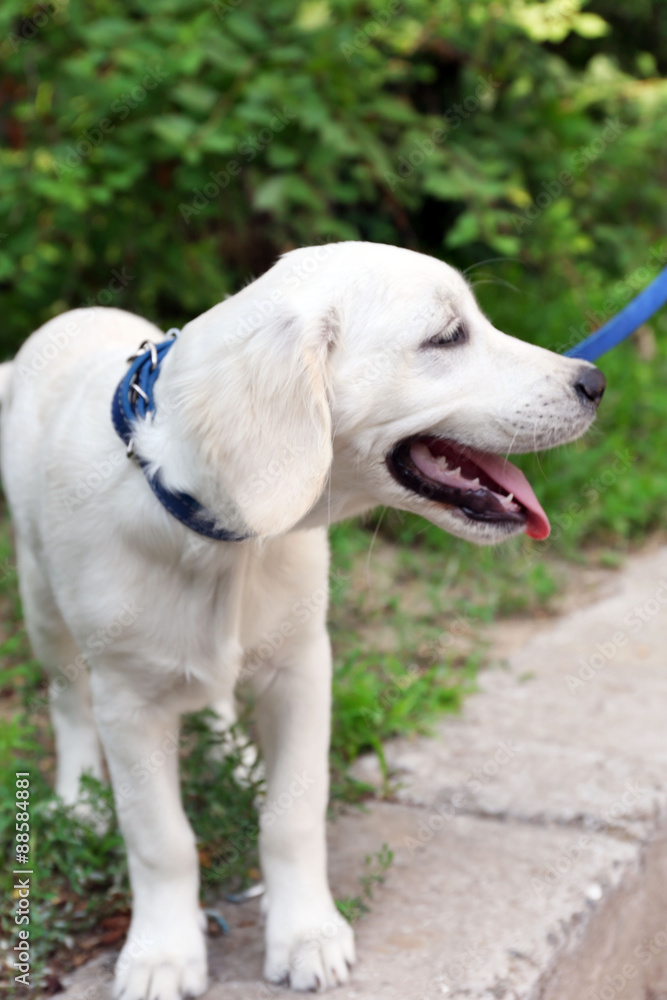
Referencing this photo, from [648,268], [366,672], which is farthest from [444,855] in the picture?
[648,268]

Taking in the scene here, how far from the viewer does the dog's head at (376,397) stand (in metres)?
1.77

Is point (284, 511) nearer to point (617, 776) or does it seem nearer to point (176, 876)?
point (176, 876)

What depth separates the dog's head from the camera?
177 cm

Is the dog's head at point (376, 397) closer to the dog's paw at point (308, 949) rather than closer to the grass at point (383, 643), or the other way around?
the grass at point (383, 643)

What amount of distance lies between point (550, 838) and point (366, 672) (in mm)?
936

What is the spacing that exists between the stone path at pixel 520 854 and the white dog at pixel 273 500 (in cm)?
15

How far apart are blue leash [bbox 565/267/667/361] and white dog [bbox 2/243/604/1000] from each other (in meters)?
0.59

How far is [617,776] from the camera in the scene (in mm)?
2760

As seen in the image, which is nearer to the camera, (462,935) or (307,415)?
(307,415)

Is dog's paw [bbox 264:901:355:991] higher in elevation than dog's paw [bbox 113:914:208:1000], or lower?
higher

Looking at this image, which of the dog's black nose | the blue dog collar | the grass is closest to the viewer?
the blue dog collar

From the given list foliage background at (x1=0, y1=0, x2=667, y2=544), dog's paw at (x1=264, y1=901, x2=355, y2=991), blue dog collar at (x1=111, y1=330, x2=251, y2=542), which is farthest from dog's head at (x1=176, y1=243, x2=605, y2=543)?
foliage background at (x1=0, y1=0, x2=667, y2=544)

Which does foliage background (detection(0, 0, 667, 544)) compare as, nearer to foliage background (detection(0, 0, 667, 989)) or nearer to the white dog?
foliage background (detection(0, 0, 667, 989))

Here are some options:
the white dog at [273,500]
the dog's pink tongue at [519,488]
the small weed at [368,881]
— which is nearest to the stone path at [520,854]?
the small weed at [368,881]
